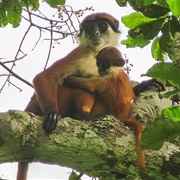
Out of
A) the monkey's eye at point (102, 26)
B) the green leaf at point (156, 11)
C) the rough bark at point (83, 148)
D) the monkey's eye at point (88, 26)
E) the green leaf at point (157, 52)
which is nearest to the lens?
the rough bark at point (83, 148)

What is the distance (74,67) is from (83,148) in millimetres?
2269

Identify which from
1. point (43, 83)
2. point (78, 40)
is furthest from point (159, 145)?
point (78, 40)

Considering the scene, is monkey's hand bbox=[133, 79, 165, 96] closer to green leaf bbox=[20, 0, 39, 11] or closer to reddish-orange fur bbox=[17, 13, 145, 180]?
reddish-orange fur bbox=[17, 13, 145, 180]

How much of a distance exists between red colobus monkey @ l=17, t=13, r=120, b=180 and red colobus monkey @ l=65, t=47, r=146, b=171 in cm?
11

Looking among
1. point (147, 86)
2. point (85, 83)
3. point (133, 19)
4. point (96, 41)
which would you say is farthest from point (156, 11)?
point (96, 41)

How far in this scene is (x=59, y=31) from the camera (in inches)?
224

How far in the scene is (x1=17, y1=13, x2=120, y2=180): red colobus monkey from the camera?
5.09 m

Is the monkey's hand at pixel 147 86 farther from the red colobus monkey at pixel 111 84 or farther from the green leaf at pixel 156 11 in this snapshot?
the green leaf at pixel 156 11

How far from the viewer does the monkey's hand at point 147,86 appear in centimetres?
492

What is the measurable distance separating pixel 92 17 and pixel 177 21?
6.92ft

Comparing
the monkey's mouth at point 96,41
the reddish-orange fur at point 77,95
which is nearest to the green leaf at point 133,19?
the reddish-orange fur at point 77,95

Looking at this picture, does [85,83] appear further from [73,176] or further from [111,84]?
[73,176]

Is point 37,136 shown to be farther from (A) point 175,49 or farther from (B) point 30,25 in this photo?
(B) point 30,25

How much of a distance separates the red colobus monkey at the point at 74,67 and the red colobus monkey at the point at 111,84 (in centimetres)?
11
